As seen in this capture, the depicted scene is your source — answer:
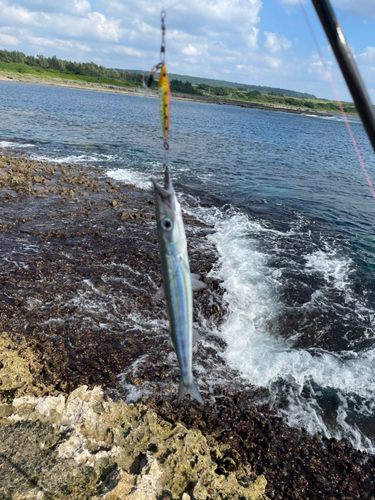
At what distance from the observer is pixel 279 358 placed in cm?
964

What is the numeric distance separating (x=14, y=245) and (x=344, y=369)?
1284 centimetres

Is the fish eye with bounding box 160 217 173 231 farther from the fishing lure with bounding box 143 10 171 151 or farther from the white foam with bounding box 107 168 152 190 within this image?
the white foam with bounding box 107 168 152 190

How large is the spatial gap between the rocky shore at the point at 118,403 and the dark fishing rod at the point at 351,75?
5.22 metres

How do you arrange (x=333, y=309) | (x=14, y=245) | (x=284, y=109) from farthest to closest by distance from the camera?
(x=284, y=109), (x=14, y=245), (x=333, y=309)

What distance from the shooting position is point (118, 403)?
6492mm

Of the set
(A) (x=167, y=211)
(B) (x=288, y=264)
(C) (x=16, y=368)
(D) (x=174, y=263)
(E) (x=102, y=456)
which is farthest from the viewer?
(B) (x=288, y=264)

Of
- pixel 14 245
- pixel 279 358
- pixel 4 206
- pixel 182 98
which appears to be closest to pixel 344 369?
pixel 279 358

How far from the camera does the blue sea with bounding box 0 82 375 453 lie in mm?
8750

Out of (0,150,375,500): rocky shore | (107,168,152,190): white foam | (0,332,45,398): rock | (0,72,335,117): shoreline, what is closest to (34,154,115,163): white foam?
(107,168,152,190): white foam

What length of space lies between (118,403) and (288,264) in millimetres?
10726

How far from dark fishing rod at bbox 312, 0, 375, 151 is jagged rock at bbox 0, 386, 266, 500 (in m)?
5.21

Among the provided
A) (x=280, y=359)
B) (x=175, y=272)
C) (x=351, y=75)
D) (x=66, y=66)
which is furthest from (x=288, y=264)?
(x=66, y=66)

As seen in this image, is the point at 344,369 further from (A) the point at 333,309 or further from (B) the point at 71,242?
(B) the point at 71,242

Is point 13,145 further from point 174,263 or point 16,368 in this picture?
point 174,263
